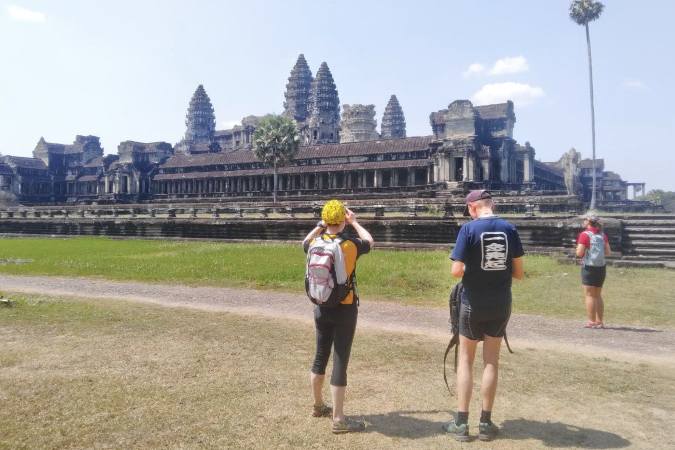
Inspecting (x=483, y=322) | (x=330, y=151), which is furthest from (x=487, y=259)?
(x=330, y=151)

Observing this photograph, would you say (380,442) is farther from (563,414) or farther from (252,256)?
(252,256)

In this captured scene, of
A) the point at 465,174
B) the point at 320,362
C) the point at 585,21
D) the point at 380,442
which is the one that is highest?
the point at 585,21

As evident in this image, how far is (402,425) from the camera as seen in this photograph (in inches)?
183

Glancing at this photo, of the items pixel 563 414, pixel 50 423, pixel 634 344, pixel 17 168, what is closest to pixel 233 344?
pixel 50 423

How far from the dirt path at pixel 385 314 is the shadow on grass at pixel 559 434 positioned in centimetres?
274

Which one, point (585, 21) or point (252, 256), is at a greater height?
point (585, 21)

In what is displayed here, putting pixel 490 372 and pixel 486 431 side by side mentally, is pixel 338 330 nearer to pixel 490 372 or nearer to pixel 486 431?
pixel 490 372

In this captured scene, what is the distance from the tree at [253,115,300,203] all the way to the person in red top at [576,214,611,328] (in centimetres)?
4565

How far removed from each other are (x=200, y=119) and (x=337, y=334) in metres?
104

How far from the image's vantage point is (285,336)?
26.0ft

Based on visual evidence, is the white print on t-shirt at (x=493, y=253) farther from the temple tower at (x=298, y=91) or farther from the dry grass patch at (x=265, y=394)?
the temple tower at (x=298, y=91)

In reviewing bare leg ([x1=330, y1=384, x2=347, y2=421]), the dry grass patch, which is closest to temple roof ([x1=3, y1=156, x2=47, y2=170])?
the dry grass patch

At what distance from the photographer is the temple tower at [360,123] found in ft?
283

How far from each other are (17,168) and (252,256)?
82.2m
